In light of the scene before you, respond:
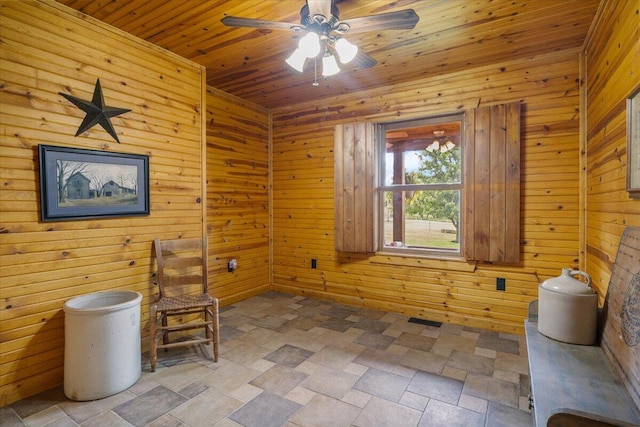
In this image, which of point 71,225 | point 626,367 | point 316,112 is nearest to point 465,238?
point 626,367

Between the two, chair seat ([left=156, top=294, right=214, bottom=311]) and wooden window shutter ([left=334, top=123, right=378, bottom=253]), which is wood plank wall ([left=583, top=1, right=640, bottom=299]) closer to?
wooden window shutter ([left=334, top=123, right=378, bottom=253])

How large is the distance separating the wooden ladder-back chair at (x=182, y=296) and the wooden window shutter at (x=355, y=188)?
1.65m

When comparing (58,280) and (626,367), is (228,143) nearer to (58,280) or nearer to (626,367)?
(58,280)

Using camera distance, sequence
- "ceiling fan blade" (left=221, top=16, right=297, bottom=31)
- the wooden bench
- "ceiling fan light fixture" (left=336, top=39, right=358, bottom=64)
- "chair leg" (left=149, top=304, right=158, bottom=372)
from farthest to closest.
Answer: "chair leg" (left=149, top=304, right=158, bottom=372)
"ceiling fan light fixture" (left=336, top=39, right=358, bottom=64)
"ceiling fan blade" (left=221, top=16, right=297, bottom=31)
the wooden bench

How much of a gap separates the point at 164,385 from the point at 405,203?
2905 mm

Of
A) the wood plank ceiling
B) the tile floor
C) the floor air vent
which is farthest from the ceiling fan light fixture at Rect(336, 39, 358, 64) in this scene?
the floor air vent

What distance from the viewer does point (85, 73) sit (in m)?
2.35

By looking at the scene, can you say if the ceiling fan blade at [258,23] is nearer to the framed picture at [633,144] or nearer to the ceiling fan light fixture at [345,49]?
the ceiling fan light fixture at [345,49]

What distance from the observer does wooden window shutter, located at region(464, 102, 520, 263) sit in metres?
2.97

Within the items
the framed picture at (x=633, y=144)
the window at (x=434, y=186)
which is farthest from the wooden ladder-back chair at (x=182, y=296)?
the framed picture at (x=633, y=144)

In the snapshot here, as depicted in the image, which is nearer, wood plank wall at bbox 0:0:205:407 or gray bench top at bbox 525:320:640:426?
gray bench top at bbox 525:320:640:426

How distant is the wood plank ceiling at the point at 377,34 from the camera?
87.0 inches

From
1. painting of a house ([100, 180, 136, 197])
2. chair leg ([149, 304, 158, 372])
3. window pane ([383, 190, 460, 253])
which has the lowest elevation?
chair leg ([149, 304, 158, 372])

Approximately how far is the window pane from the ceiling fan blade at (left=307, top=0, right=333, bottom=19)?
235 centimetres
